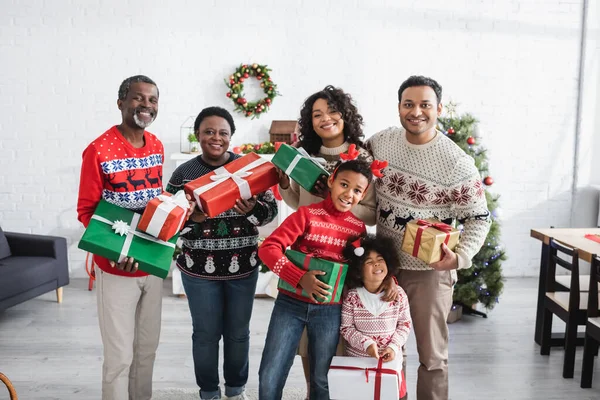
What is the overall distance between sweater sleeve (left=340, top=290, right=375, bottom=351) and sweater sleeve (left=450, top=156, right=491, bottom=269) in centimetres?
47

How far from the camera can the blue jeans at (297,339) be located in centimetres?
236

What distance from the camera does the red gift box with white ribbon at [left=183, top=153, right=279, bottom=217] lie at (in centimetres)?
237

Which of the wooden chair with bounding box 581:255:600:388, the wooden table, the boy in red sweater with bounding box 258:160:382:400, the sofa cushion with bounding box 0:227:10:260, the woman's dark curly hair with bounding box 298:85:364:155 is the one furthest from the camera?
the sofa cushion with bounding box 0:227:10:260

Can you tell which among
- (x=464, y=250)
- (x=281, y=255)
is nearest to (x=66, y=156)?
(x=281, y=255)

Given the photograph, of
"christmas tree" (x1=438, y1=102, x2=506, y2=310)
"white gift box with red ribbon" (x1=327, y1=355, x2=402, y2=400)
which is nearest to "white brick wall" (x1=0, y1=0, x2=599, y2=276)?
"christmas tree" (x1=438, y1=102, x2=506, y2=310)

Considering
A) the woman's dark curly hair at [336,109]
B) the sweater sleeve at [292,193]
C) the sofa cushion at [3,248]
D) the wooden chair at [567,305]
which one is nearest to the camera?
the woman's dark curly hair at [336,109]

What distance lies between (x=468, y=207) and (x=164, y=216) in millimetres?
1240

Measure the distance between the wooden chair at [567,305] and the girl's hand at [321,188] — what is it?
1938mm

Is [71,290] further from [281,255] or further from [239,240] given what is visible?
[281,255]

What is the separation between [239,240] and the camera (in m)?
2.71

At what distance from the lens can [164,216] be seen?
2248 millimetres

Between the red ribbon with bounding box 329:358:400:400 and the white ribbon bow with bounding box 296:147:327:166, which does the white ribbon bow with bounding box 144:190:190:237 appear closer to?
the white ribbon bow with bounding box 296:147:327:166

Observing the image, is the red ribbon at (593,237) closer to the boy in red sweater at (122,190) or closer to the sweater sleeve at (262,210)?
the sweater sleeve at (262,210)

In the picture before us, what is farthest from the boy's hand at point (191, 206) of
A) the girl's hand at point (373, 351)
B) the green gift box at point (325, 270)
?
the girl's hand at point (373, 351)
